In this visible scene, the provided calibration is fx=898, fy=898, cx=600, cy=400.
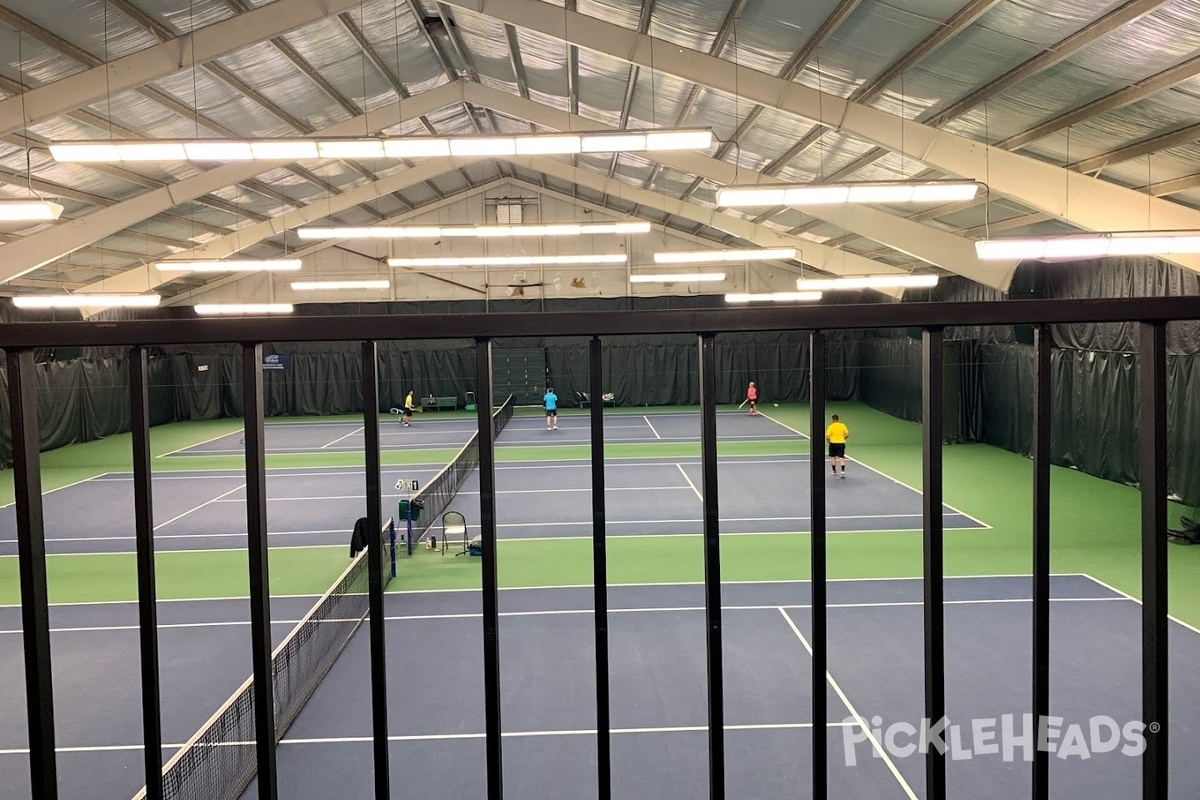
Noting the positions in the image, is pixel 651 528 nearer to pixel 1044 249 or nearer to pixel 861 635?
pixel 861 635

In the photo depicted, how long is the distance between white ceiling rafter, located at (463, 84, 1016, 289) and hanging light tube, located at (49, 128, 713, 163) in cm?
839

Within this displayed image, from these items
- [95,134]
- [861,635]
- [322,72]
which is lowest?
[861,635]

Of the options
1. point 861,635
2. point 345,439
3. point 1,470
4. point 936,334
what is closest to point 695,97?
point 861,635

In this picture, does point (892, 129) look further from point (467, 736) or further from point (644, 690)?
point (467, 736)

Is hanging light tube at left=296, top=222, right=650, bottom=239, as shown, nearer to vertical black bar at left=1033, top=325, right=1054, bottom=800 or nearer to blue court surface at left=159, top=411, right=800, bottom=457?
blue court surface at left=159, top=411, right=800, bottom=457

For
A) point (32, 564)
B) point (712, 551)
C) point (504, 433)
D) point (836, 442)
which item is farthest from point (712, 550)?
point (504, 433)

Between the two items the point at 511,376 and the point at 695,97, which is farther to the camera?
the point at 511,376

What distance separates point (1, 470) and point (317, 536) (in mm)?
16052

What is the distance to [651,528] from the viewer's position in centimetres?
1847

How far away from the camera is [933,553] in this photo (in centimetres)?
215

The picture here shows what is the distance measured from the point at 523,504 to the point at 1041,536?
63.0 feet

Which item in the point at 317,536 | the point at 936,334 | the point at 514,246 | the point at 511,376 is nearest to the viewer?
the point at 936,334

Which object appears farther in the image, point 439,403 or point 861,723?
point 439,403

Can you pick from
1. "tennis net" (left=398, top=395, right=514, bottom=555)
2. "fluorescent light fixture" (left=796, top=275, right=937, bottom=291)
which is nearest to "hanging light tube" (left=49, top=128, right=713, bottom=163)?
"tennis net" (left=398, top=395, right=514, bottom=555)
